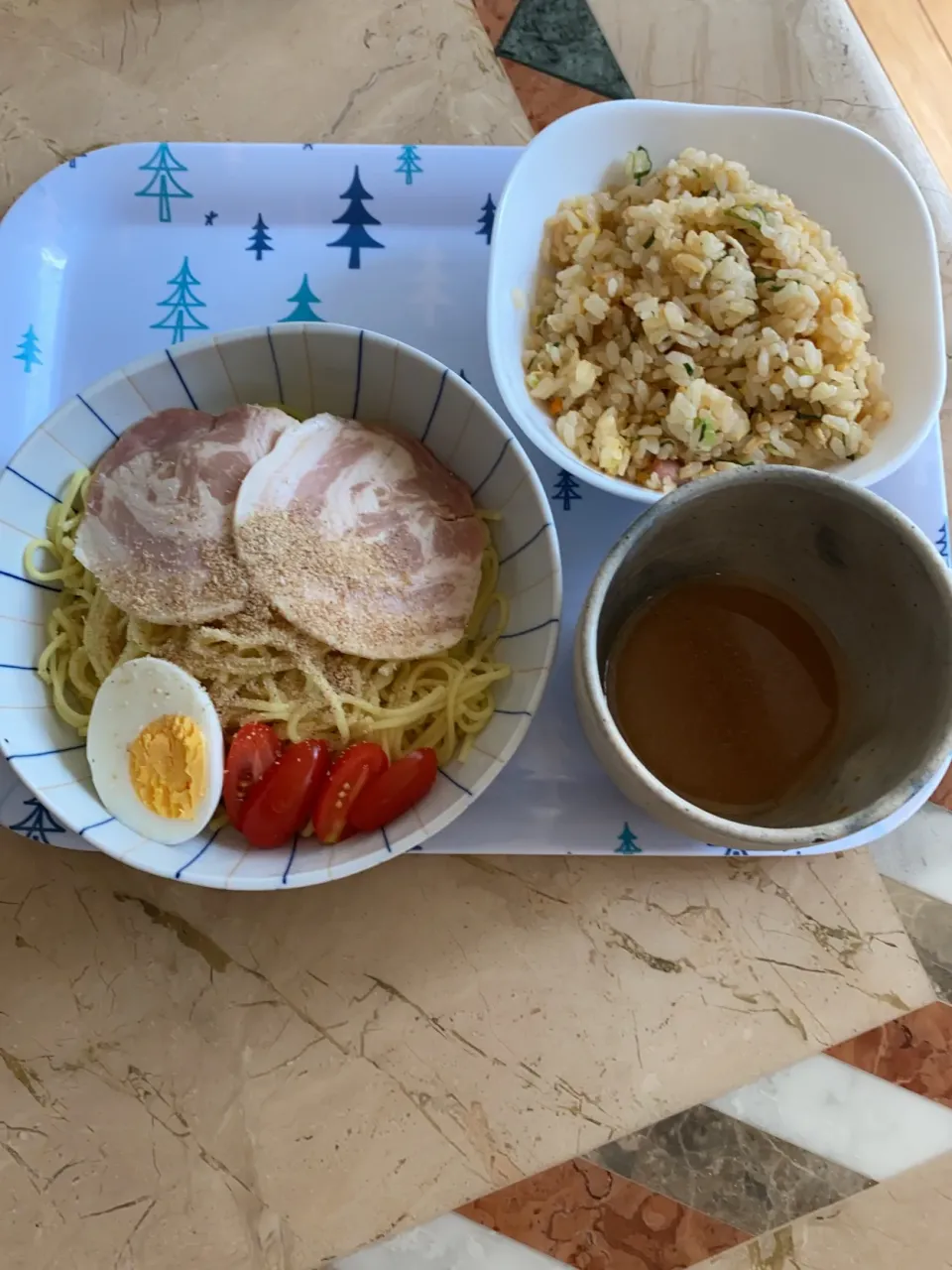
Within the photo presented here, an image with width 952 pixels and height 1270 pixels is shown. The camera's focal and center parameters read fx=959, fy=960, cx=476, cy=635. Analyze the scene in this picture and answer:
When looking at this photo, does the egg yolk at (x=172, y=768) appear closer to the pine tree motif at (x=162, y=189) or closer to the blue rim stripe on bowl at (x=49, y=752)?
the blue rim stripe on bowl at (x=49, y=752)

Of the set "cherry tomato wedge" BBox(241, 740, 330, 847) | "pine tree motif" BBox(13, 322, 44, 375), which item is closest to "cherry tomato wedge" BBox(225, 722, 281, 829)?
"cherry tomato wedge" BBox(241, 740, 330, 847)

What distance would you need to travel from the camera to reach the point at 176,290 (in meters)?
1.29

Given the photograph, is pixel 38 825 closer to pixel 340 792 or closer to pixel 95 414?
pixel 340 792

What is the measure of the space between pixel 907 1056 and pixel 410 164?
1325 millimetres

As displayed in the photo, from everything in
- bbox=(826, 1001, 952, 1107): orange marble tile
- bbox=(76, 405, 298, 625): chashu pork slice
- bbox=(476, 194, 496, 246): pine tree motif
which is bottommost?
bbox=(826, 1001, 952, 1107): orange marble tile

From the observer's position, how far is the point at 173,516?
3.70 feet

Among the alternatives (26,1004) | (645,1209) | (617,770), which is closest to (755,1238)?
(645,1209)

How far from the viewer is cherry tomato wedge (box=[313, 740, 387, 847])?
106cm

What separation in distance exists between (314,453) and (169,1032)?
0.71 metres

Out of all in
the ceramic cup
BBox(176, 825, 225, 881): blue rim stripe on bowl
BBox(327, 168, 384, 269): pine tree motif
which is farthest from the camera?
BBox(327, 168, 384, 269): pine tree motif

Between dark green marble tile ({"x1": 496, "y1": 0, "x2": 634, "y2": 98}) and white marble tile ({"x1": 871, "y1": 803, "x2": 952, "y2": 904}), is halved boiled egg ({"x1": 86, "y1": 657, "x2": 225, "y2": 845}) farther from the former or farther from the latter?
dark green marble tile ({"x1": 496, "y1": 0, "x2": 634, "y2": 98})

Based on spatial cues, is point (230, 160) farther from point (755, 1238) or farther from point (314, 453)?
point (755, 1238)

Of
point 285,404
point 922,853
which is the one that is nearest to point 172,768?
point 285,404

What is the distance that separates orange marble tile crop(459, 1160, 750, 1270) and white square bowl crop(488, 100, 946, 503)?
0.83 meters
